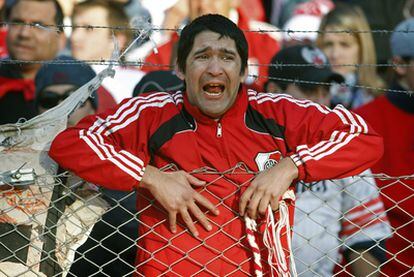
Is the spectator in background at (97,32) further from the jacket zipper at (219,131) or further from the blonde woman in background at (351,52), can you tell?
the jacket zipper at (219,131)

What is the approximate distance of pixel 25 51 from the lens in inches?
243

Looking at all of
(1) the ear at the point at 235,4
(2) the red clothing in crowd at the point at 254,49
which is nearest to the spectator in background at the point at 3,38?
(2) the red clothing in crowd at the point at 254,49

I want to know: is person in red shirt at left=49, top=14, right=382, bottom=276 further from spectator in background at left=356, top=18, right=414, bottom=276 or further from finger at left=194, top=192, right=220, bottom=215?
spectator in background at left=356, top=18, right=414, bottom=276

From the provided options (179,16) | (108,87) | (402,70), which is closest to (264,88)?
(402,70)

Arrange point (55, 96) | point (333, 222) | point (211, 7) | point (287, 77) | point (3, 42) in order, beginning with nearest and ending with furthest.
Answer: point (333, 222), point (55, 96), point (287, 77), point (211, 7), point (3, 42)

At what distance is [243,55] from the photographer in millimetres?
4031

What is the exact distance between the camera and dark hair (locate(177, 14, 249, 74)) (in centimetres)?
399

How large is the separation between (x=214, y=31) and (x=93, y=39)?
3316 mm

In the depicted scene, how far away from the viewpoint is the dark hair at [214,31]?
13.1 ft

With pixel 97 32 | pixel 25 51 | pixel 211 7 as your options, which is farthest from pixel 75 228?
pixel 97 32

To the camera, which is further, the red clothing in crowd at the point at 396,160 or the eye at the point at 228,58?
the red clothing in crowd at the point at 396,160

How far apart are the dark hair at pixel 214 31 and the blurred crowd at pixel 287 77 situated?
0.28 ft

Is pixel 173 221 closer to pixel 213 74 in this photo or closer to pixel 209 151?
pixel 209 151

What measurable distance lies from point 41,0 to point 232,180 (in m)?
3.02
